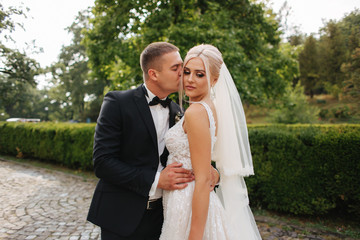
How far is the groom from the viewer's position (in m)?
1.90

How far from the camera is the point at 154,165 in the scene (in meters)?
2.06

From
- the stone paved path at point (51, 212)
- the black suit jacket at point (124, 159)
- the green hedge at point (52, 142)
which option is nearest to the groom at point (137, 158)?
the black suit jacket at point (124, 159)

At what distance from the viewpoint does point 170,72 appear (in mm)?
2180

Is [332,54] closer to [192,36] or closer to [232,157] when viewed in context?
[192,36]

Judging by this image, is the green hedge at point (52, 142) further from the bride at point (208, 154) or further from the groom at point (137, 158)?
the bride at point (208, 154)

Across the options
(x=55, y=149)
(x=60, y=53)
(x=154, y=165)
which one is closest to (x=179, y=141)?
(x=154, y=165)

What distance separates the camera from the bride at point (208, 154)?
1.78 metres

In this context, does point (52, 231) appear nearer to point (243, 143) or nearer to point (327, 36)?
point (243, 143)

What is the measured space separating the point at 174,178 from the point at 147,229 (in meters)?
0.64

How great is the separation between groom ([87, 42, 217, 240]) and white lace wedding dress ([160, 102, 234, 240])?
9 cm

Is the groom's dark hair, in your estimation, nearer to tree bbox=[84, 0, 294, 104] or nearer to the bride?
the bride

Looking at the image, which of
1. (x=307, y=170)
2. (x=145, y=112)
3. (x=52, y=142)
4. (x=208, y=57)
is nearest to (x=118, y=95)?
(x=145, y=112)

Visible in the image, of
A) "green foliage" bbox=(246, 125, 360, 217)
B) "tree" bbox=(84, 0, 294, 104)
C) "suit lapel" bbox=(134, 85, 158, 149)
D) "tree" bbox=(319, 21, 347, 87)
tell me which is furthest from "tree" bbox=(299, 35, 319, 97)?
"suit lapel" bbox=(134, 85, 158, 149)

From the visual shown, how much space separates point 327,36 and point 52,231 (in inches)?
1535
